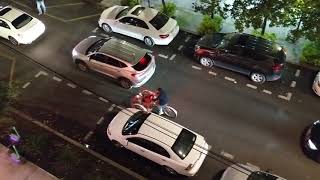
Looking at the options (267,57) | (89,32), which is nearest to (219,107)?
(267,57)

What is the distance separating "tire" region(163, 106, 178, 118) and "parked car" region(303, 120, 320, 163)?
518cm

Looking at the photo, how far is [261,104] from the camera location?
16969 mm

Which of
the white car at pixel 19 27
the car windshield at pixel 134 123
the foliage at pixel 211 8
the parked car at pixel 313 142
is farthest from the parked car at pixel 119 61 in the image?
the parked car at pixel 313 142

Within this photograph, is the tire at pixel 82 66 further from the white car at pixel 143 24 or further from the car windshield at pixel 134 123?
the car windshield at pixel 134 123

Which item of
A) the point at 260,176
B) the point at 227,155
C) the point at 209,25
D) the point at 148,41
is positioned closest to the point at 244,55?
the point at 209,25

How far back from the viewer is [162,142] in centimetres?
1387

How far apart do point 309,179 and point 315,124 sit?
210 centimetres

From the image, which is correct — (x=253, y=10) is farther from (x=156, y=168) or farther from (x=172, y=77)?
(x=156, y=168)

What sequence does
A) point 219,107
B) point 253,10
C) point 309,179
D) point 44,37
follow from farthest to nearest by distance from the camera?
point 44,37 < point 253,10 < point 219,107 < point 309,179

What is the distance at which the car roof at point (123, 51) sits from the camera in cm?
1744

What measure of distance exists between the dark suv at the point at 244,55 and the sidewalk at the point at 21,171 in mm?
8624

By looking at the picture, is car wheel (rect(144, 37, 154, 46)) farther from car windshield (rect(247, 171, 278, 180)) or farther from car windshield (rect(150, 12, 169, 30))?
car windshield (rect(247, 171, 278, 180))

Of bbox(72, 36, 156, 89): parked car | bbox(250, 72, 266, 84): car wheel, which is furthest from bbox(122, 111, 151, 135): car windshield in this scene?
bbox(250, 72, 266, 84): car wheel

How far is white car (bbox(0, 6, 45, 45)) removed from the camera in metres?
20.0
